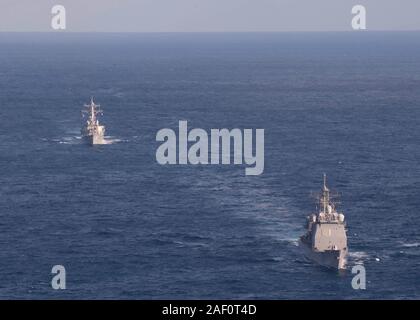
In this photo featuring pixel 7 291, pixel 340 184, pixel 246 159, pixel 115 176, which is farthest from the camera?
pixel 246 159

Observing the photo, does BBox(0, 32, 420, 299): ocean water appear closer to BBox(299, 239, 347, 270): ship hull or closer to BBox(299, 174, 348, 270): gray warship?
BBox(299, 239, 347, 270): ship hull

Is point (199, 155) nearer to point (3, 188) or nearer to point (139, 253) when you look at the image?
point (3, 188)

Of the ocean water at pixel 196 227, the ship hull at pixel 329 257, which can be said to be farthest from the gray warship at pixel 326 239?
the ocean water at pixel 196 227

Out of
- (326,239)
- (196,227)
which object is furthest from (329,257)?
(196,227)

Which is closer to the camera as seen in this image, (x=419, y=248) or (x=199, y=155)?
(x=419, y=248)

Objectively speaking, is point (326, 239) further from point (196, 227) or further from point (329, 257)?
point (196, 227)
